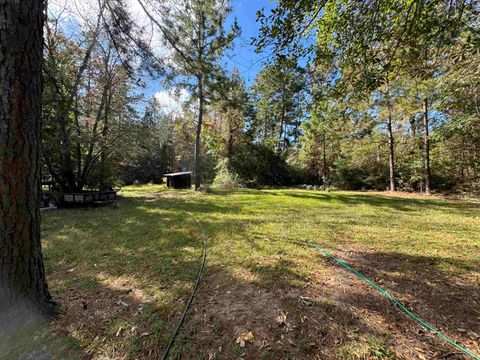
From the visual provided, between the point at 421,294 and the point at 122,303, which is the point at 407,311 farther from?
the point at 122,303

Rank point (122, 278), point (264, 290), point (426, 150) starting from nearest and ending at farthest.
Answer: point (264, 290), point (122, 278), point (426, 150)

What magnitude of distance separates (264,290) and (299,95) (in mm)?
21788

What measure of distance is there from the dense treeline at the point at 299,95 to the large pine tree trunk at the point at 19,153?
1201 millimetres

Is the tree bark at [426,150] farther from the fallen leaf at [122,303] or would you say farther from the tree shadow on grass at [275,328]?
the fallen leaf at [122,303]

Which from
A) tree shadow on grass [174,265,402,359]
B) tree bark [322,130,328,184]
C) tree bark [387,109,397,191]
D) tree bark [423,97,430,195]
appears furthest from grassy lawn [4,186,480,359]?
tree bark [322,130,328,184]

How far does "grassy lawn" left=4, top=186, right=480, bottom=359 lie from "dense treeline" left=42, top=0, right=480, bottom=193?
2.30 m

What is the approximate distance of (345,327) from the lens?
1659 mm

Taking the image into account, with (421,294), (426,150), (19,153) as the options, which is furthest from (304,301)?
(426,150)

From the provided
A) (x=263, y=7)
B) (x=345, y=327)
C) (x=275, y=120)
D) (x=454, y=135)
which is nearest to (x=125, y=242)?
(x=345, y=327)

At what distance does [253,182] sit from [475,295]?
12.9m

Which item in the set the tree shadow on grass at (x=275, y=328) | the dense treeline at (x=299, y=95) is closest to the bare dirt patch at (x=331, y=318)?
the tree shadow on grass at (x=275, y=328)

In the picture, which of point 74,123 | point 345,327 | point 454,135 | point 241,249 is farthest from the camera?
point 454,135

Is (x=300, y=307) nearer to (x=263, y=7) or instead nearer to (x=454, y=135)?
(x=263, y=7)

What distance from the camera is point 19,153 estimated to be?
4.69ft
